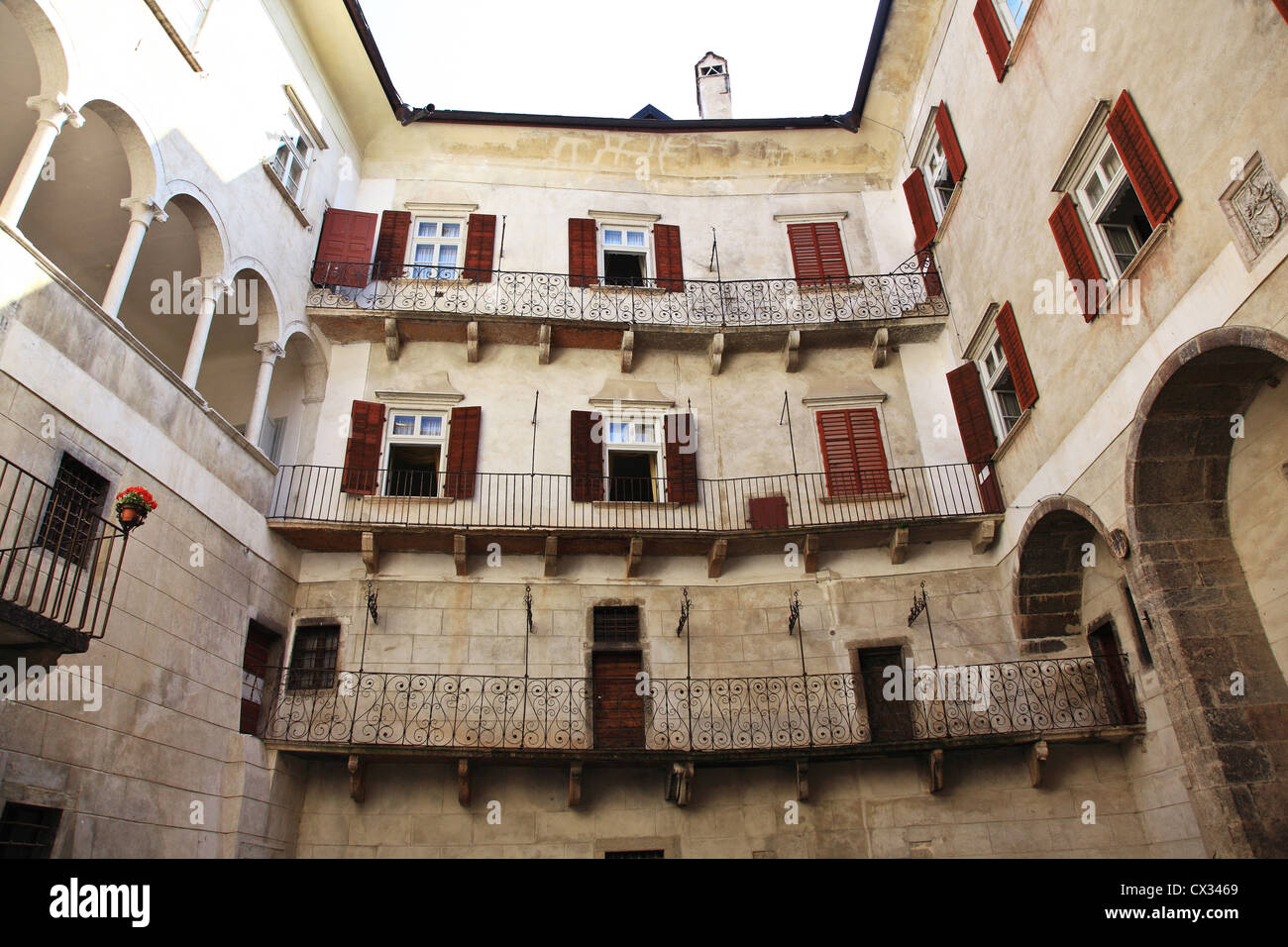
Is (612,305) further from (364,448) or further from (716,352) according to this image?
(364,448)

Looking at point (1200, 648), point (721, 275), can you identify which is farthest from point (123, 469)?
point (1200, 648)

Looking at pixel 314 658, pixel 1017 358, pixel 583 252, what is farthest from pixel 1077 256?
pixel 314 658

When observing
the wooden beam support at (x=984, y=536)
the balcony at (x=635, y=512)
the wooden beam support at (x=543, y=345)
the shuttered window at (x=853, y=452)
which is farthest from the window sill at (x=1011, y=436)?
the wooden beam support at (x=543, y=345)

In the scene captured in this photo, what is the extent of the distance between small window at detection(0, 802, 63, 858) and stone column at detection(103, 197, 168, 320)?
5.25 meters

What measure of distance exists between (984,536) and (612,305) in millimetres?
7589

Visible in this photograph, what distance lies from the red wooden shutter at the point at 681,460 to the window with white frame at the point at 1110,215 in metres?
6.69

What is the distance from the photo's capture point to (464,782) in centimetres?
1173

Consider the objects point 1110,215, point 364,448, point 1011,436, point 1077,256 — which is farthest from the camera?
point 364,448

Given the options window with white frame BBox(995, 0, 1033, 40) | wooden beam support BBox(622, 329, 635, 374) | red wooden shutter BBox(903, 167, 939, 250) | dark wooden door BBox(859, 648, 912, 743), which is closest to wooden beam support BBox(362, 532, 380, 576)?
wooden beam support BBox(622, 329, 635, 374)

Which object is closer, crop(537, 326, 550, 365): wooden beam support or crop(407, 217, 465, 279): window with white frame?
crop(537, 326, 550, 365): wooden beam support

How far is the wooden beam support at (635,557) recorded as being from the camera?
13359 mm

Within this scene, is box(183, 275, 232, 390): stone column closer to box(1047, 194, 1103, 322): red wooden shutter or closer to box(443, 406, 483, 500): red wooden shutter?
box(443, 406, 483, 500): red wooden shutter

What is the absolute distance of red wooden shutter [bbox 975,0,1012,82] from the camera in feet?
41.5
